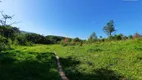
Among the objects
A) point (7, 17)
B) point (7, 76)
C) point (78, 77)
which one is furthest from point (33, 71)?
point (7, 17)

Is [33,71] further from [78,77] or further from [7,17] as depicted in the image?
[7,17]

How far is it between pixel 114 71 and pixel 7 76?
826 centimetres

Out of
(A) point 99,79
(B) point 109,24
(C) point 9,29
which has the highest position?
(B) point 109,24

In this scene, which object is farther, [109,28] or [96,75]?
[109,28]

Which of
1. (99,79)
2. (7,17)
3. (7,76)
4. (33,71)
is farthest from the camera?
(7,17)

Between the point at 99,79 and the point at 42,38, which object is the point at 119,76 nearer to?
the point at 99,79

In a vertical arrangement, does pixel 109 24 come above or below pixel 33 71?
above

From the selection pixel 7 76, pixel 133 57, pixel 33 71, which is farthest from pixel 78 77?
pixel 133 57

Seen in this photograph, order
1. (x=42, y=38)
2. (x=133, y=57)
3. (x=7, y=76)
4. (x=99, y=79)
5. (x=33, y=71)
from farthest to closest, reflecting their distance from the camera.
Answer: (x=42, y=38) → (x=133, y=57) → (x=33, y=71) → (x=7, y=76) → (x=99, y=79)

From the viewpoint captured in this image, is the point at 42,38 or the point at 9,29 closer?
the point at 9,29

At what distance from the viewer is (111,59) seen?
20.0 metres

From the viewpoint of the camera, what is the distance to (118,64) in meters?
18.2

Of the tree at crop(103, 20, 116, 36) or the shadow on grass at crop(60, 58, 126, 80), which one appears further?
the tree at crop(103, 20, 116, 36)

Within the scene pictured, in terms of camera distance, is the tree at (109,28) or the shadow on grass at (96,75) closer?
the shadow on grass at (96,75)
